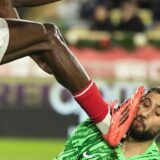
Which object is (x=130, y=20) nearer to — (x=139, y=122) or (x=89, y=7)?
(x=89, y=7)

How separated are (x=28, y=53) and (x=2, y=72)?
207 inches

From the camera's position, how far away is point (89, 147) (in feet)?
14.4

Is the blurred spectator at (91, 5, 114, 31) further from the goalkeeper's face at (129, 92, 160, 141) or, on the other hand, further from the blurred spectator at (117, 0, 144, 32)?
the goalkeeper's face at (129, 92, 160, 141)

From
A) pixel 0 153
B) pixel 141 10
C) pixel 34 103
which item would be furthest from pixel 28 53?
pixel 141 10

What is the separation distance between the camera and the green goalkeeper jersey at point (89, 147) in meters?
4.35

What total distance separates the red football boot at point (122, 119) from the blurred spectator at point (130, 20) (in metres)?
5.84

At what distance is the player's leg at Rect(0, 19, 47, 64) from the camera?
13.7 feet

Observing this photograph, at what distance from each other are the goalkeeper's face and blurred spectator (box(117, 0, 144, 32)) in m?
5.92

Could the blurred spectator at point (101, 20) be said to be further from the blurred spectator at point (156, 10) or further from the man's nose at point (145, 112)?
the man's nose at point (145, 112)

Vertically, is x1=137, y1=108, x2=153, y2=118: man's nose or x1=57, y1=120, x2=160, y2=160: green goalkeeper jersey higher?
x1=137, y1=108, x2=153, y2=118: man's nose

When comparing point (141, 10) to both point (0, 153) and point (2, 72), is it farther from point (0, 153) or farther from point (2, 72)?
point (0, 153)

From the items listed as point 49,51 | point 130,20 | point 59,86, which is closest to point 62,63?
point 49,51

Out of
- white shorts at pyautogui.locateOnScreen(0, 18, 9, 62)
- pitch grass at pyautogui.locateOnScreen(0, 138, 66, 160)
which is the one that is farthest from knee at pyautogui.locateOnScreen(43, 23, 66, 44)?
pitch grass at pyautogui.locateOnScreen(0, 138, 66, 160)

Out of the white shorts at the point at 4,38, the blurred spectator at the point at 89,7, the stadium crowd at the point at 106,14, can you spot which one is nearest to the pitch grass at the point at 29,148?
the stadium crowd at the point at 106,14
